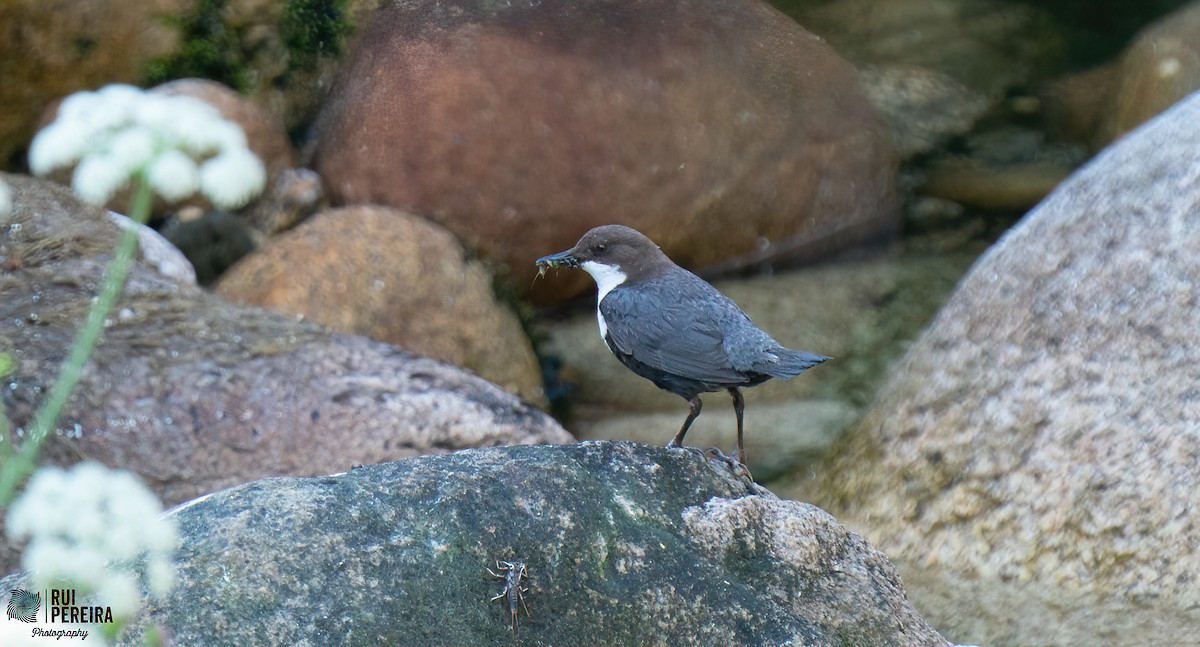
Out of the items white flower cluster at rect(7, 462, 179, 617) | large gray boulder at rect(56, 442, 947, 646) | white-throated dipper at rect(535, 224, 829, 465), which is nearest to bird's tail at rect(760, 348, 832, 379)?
white-throated dipper at rect(535, 224, 829, 465)

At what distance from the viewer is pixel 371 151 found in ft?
15.3

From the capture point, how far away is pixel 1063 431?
147 inches

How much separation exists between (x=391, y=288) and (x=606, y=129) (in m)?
1.11

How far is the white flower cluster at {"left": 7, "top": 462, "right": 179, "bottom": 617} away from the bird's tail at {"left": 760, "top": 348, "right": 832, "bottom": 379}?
1.98 meters

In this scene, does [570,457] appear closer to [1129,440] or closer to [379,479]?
[379,479]

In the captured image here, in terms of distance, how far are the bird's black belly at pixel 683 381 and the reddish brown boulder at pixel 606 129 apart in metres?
1.17

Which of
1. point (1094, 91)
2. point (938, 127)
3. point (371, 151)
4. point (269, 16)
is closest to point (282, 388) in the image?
point (371, 151)

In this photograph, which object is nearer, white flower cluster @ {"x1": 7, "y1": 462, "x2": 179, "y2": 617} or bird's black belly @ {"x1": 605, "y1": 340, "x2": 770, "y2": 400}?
white flower cluster @ {"x1": 7, "y1": 462, "x2": 179, "y2": 617}

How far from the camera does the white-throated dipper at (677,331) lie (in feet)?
10.1

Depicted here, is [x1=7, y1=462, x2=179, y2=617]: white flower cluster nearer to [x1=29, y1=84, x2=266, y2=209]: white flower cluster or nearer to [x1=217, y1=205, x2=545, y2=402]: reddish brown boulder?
[x1=29, y1=84, x2=266, y2=209]: white flower cluster

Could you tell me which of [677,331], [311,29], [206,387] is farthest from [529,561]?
[311,29]

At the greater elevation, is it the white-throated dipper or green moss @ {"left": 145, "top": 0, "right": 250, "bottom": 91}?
the white-throated dipper

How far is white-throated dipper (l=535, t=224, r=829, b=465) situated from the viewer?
10.1ft

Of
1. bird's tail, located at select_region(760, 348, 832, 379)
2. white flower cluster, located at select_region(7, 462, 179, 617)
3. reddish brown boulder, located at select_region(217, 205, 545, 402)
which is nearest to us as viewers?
white flower cluster, located at select_region(7, 462, 179, 617)
